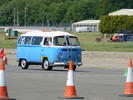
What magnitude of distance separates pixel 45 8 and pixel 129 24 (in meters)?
→ 70.2

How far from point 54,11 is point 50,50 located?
430 ft

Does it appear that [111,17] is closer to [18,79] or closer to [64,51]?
[64,51]

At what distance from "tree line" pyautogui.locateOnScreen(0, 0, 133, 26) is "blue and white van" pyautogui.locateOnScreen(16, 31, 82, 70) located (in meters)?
123

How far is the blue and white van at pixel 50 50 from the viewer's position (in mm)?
28750

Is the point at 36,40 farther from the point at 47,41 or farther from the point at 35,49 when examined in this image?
the point at 47,41

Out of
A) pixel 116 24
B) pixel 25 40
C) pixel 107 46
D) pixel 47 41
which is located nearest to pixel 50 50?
pixel 47 41

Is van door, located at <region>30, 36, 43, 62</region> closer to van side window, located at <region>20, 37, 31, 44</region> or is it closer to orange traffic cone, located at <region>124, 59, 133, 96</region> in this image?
van side window, located at <region>20, 37, 31, 44</region>

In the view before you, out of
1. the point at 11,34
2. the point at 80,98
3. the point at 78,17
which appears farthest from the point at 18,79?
the point at 78,17

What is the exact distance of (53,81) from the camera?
21.0 m

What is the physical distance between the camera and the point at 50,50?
29.0 meters

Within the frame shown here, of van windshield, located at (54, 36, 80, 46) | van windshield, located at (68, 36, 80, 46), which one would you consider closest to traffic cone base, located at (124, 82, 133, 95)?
van windshield, located at (54, 36, 80, 46)

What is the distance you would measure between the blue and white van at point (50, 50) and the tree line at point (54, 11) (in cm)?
12347

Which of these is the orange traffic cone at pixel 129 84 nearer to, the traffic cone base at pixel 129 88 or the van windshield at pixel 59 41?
the traffic cone base at pixel 129 88

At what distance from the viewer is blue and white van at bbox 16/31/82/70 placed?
94.3 ft
